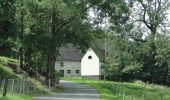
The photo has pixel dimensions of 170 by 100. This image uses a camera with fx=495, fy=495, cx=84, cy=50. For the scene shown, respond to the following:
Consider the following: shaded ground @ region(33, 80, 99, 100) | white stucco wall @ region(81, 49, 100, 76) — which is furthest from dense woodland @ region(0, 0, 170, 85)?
white stucco wall @ region(81, 49, 100, 76)

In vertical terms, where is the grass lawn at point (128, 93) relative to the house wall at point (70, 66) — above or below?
below

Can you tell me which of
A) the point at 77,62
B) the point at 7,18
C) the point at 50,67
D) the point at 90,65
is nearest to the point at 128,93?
the point at 50,67

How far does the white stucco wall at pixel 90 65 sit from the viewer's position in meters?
117

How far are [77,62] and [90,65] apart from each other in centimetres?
722

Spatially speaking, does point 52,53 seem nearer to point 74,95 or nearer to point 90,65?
point 74,95

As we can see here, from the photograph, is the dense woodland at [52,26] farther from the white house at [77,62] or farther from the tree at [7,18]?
the white house at [77,62]

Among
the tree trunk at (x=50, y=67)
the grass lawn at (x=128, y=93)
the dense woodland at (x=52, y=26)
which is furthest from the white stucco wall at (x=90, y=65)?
the tree trunk at (x=50, y=67)

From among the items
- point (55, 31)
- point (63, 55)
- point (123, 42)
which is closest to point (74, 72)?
point (63, 55)

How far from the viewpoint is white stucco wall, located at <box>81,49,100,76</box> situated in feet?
383

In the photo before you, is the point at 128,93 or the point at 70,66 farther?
the point at 70,66

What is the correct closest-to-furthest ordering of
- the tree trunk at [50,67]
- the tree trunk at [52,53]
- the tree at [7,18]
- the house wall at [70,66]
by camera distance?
the tree at [7,18]
the tree trunk at [52,53]
the tree trunk at [50,67]
the house wall at [70,66]

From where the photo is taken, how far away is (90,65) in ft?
390

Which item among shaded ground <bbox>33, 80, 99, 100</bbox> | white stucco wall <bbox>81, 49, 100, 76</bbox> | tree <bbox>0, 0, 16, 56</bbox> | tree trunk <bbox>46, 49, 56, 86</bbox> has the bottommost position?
shaded ground <bbox>33, 80, 99, 100</bbox>

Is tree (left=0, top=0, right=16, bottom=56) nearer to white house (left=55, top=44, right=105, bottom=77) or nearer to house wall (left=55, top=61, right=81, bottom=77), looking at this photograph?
white house (left=55, top=44, right=105, bottom=77)
